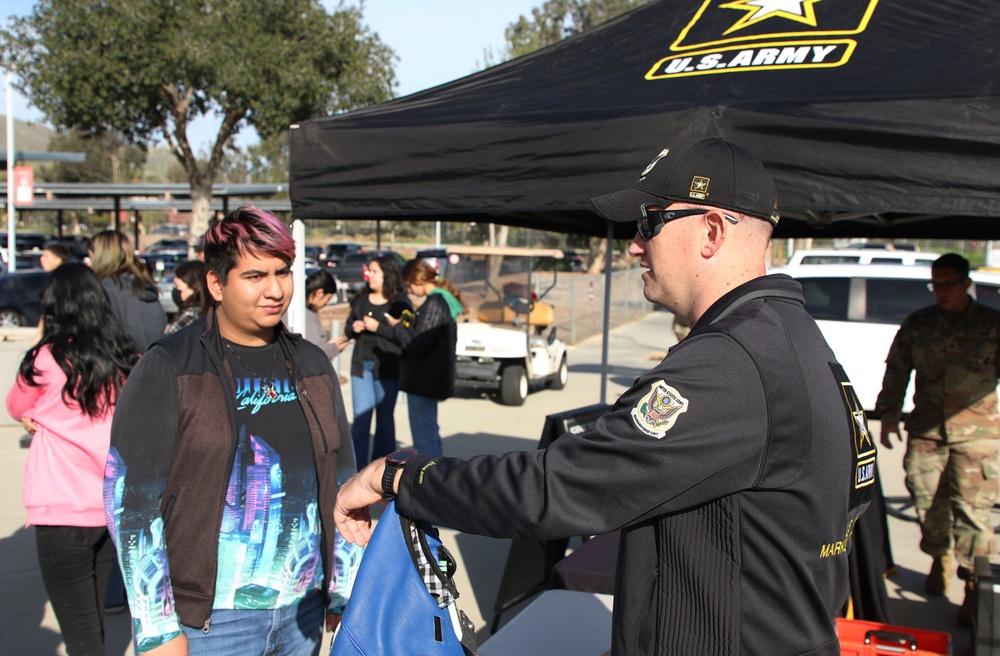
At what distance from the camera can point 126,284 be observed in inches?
216

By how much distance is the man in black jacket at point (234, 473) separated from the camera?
6.73ft

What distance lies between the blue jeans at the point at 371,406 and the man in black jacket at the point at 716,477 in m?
5.32

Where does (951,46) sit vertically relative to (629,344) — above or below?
above

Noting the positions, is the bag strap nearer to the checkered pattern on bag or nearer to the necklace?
the checkered pattern on bag

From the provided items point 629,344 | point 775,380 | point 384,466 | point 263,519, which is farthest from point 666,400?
point 629,344

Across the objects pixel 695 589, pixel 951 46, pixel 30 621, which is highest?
pixel 951 46

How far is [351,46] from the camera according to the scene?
83.4 feet

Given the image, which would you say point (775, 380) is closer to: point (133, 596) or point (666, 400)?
point (666, 400)

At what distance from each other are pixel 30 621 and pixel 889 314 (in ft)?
30.3

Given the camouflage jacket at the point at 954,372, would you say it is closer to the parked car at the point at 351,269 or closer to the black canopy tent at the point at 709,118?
the black canopy tent at the point at 709,118

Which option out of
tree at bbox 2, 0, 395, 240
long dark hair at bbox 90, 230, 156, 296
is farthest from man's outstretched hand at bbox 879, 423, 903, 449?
tree at bbox 2, 0, 395, 240

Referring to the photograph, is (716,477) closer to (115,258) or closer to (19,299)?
(115,258)

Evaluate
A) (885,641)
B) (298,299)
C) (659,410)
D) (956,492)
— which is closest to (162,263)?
(298,299)

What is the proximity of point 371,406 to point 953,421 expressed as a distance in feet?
13.8
